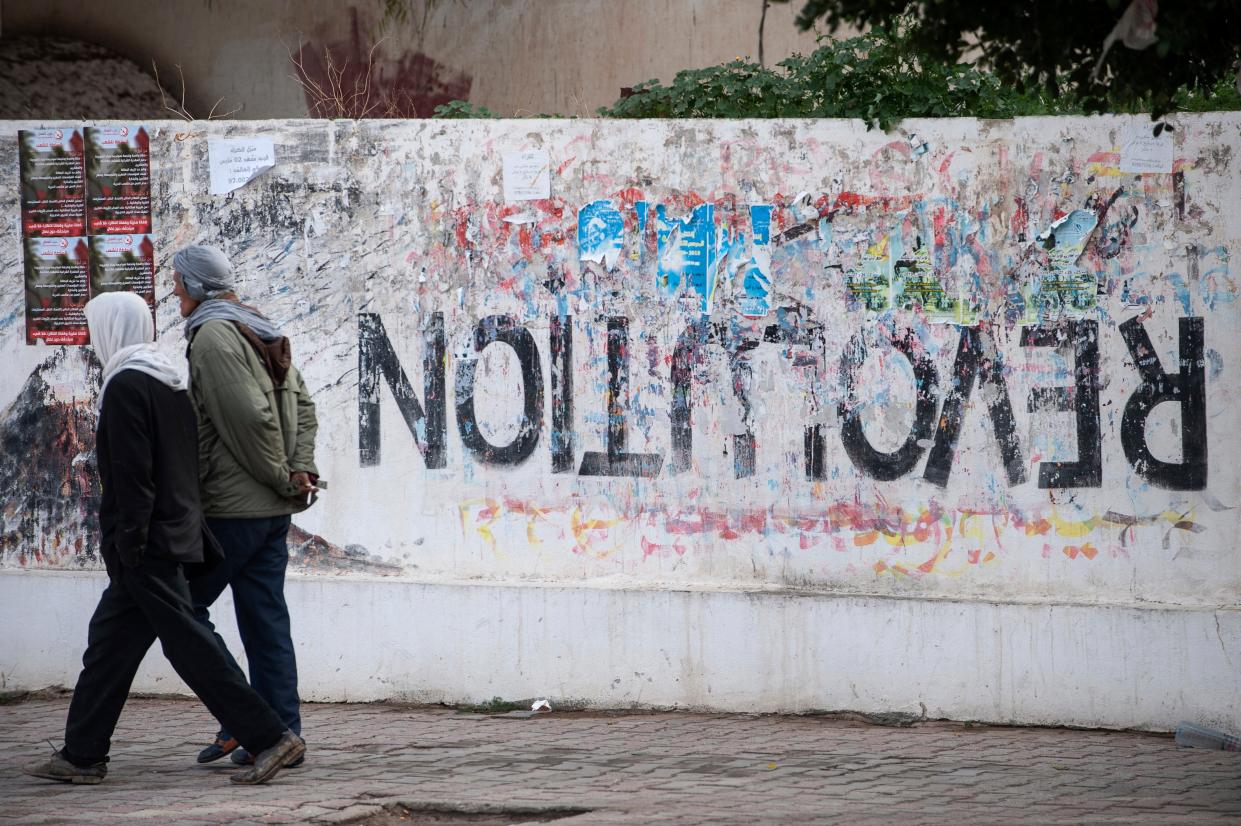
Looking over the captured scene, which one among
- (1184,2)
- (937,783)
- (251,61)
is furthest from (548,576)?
(251,61)

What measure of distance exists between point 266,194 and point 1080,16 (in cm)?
403

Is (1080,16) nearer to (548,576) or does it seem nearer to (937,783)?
(937,783)

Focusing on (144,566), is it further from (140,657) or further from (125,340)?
(125,340)

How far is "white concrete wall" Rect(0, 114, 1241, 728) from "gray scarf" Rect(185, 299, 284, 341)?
4.30 feet

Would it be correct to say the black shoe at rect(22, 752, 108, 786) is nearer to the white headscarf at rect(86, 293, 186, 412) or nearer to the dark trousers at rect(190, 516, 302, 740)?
the dark trousers at rect(190, 516, 302, 740)

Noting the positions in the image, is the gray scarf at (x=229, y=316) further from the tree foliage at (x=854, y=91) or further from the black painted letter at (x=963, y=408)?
the black painted letter at (x=963, y=408)

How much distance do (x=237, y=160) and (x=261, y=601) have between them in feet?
8.33

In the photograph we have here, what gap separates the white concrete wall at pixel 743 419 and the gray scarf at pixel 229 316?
1.31 metres

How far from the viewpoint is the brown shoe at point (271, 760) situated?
18.0 feet

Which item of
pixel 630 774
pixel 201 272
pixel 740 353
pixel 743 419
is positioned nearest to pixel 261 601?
pixel 201 272

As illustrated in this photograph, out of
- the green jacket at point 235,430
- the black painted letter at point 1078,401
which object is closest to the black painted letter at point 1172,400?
the black painted letter at point 1078,401

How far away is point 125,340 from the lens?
18.3ft

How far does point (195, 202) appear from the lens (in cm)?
736

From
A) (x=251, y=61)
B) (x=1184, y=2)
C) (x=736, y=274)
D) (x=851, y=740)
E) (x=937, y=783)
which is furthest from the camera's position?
(x=251, y=61)
